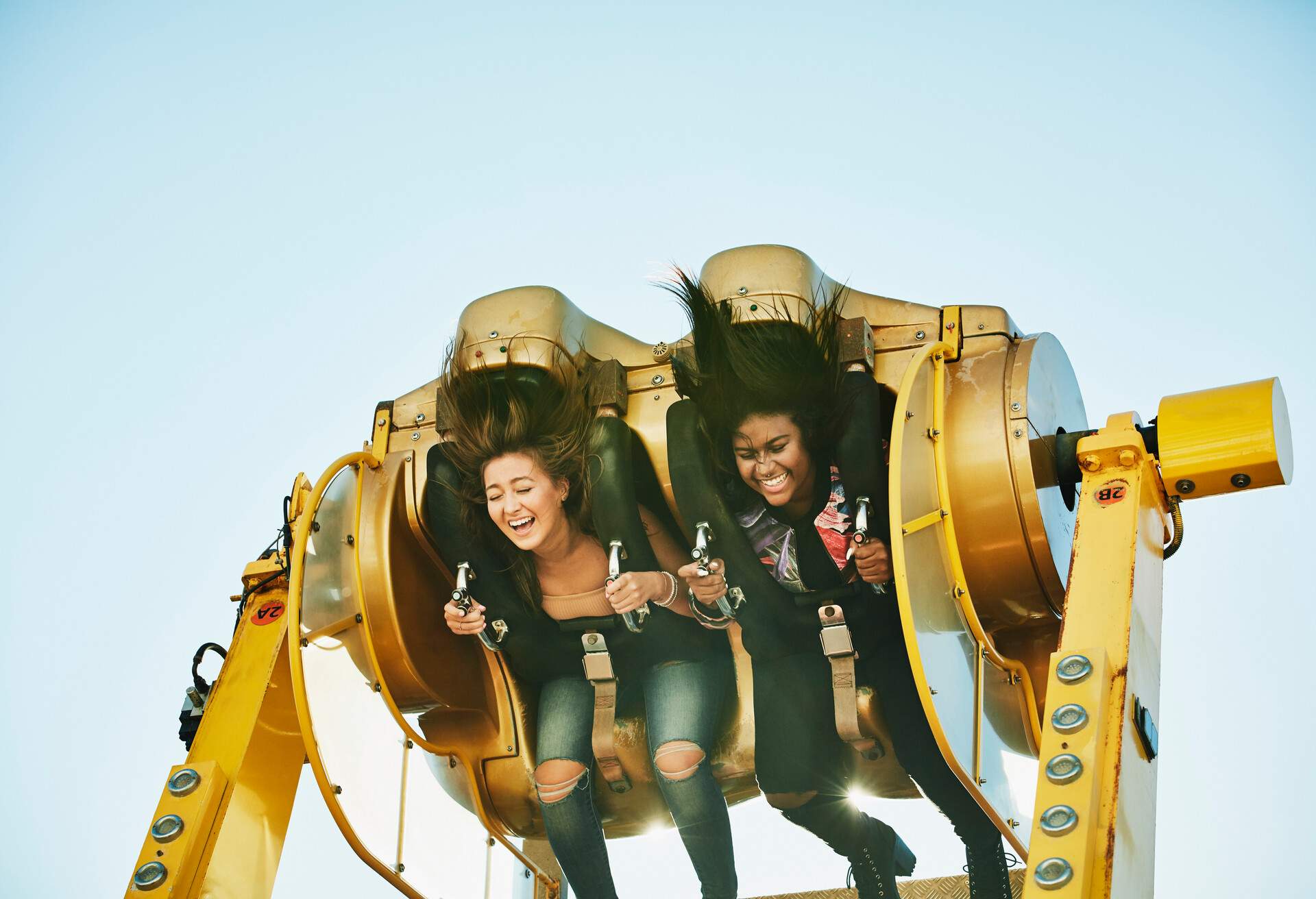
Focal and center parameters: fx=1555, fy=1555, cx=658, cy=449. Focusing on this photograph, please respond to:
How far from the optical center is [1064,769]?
3383 mm

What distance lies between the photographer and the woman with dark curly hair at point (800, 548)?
446 centimetres

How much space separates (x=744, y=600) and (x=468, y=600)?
0.92 meters

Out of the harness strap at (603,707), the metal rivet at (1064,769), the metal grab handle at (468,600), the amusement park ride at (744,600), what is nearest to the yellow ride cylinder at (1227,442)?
the amusement park ride at (744,600)

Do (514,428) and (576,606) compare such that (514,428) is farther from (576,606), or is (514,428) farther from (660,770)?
(660,770)

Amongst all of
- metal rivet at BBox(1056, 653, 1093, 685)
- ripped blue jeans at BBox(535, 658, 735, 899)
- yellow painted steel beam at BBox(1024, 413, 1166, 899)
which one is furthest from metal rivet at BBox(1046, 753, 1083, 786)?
ripped blue jeans at BBox(535, 658, 735, 899)

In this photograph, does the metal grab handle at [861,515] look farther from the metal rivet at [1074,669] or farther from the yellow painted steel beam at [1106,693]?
the metal rivet at [1074,669]

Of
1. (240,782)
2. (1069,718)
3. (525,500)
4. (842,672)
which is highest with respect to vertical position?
(525,500)

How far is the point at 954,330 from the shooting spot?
14.8ft

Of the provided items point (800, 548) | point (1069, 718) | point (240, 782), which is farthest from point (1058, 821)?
point (240, 782)

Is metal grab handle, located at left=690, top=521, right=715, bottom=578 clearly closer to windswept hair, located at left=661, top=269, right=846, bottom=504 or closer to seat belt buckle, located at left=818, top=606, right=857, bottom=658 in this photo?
windswept hair, located at left=661, top=269, right=846, bottom=504

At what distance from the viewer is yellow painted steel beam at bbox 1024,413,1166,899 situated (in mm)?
3271

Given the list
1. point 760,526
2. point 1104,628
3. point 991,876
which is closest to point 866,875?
point 991,876

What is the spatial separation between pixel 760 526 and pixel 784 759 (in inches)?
27.4

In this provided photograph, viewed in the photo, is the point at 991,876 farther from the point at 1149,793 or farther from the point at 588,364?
the point at 588,364
